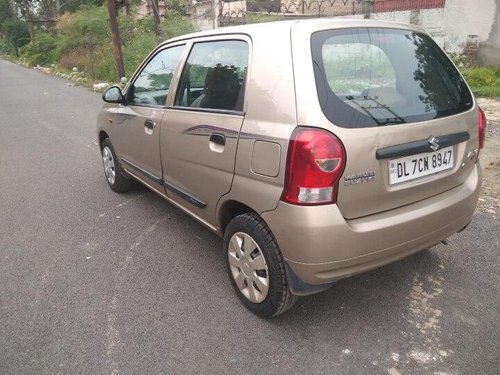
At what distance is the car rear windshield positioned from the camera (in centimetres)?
222

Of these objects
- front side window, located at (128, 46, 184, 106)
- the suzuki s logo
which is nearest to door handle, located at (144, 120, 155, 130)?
front side window, located at (128, 46, 184, 106)

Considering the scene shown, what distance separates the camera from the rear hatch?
2.19m

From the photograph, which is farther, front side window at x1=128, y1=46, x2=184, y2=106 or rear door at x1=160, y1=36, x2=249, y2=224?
front side window at x1=128, y1=46, x2=184, y2=106

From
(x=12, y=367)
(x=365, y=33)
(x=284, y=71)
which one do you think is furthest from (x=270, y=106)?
(x=12, y=367)

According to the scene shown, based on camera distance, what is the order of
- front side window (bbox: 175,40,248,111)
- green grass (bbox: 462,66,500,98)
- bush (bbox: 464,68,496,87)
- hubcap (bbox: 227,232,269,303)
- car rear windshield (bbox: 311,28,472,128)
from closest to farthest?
car rear windshield (bbox: 311,28,472,128) < hubcap (bbox: 227,232,269,303) < front side window (bbox: 175,40,248,111) < green grass (bbox: 462,66,500,98) < bush (bbox: 464,68,496,87)

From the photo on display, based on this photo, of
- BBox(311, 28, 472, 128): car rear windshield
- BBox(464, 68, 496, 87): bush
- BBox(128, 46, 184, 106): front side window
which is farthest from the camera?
BBox(464, 68, 496, 87): bush

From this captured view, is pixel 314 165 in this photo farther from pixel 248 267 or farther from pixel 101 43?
pixel 101 43

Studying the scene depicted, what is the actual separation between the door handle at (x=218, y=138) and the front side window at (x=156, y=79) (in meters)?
0.92

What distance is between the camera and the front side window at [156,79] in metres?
3.47

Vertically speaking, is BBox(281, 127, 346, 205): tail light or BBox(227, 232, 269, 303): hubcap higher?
BBox(281, 127, 346, 205): tail light

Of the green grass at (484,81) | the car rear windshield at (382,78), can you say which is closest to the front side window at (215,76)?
the car rear windshield at (382,78)

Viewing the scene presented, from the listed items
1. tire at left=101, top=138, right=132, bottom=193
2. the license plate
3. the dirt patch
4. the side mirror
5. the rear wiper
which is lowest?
the dirt patch

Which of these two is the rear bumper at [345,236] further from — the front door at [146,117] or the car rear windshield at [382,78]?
the front door at [146,117]

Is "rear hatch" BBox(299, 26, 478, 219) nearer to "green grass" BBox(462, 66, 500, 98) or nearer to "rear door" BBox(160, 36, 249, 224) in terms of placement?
"rear door" BBox(160, 36, 249, 224)
